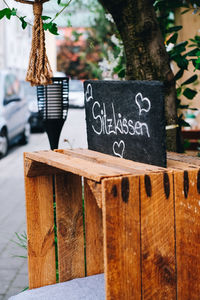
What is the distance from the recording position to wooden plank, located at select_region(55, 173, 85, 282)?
276 centimetres

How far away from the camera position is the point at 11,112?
1026 cm

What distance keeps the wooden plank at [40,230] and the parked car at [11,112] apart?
6.95m

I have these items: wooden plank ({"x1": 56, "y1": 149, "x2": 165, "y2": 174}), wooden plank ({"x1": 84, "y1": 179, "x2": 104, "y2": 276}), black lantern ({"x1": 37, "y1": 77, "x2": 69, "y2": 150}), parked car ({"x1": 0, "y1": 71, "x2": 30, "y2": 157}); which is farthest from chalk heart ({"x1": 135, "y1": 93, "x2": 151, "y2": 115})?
parked car ({"x1": 0, "y1": 71, "x2": 30, "y2": 157})

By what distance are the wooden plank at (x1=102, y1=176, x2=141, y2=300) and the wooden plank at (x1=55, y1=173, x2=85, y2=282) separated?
96cm

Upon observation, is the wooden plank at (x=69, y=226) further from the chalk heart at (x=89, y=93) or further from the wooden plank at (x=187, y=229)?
the wooden plank at (x=187, y=229)

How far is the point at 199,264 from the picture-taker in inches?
77.5

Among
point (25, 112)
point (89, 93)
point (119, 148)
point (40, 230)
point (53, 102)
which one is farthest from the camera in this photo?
point (25, 112)

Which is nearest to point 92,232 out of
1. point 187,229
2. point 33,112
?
point 187,229

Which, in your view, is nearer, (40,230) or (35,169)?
(35,169)

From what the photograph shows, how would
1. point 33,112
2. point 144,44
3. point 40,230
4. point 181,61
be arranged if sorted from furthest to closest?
point 33,112 < point 181,61 < point 144,44 < point 40,230

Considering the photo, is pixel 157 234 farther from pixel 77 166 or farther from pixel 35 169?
pixel 35 169

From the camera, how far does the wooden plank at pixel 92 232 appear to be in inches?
110

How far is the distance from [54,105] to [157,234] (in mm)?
1889

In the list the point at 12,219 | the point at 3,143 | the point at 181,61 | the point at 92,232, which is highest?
the point at 181,61
